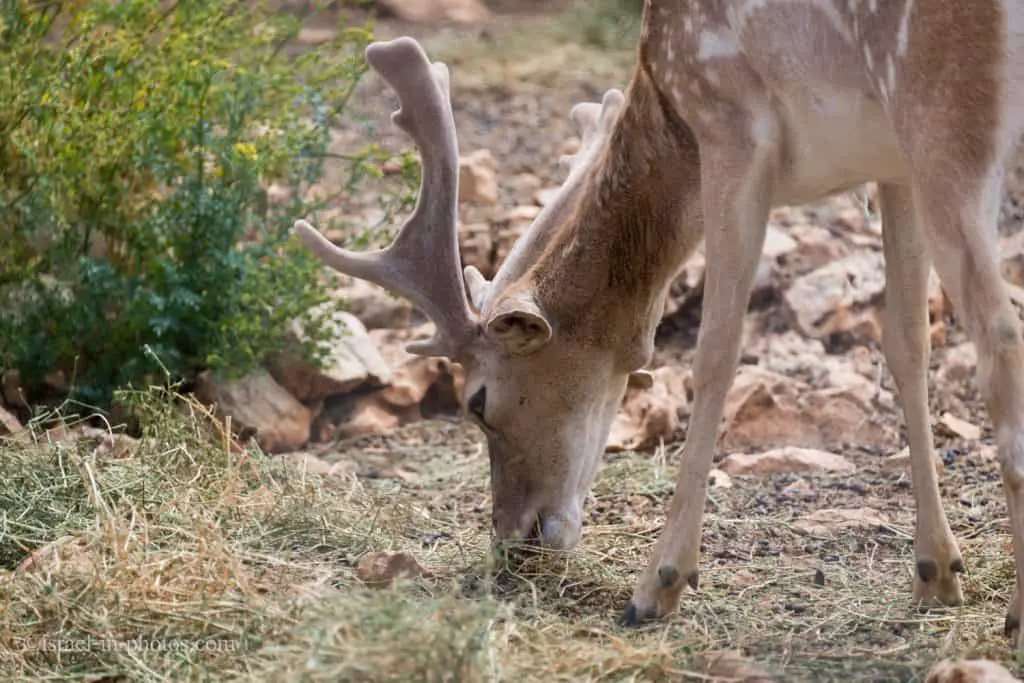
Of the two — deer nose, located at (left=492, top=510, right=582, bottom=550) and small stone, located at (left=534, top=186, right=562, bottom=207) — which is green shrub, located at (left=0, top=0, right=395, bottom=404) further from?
deer nose, located at (left=492, top=510, right=582, bottom=550)

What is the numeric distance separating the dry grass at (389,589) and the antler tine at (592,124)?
1325 millimetres

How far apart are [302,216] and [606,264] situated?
8.61 feet

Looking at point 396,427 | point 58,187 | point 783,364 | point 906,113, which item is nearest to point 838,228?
point 783,364

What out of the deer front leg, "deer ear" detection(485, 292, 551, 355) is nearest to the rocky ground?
the deer front leg

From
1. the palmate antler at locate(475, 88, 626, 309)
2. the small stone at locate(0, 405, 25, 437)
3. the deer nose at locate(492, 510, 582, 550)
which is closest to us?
the deer nose at locate(492, 510, 582, 550)

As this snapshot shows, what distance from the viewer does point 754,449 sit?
7266 millimetres

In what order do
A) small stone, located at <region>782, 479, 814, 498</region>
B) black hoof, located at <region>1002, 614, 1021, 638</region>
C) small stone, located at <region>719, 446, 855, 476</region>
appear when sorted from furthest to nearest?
small stone, located at <region>719, 446, 855, 476</region>
small stone, located at <region>782, 479, 814, 498</region>
black hoof, located at <region>1002, 614, 1021, 638</region>

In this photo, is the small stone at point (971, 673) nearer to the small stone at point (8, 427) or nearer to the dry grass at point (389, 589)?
the dry grass at point (389, 589)

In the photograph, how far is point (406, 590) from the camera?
194 inches

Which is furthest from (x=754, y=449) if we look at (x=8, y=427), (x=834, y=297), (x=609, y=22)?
(x=609, y=22)

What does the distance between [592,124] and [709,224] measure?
3.98 ft

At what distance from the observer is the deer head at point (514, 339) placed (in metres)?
5.40

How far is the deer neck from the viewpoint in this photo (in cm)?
520

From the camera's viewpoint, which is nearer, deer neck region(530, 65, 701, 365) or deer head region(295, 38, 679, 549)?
deer neck region(530, 65, 701, 365)
